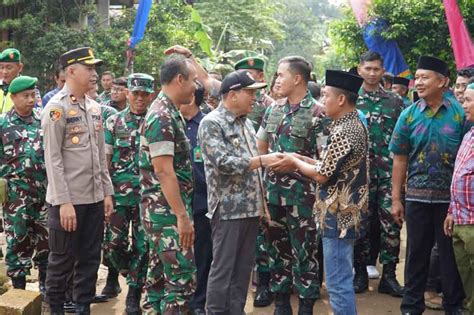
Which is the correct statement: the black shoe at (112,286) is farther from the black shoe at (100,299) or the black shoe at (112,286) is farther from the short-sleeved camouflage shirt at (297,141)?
the short-sleeved camouflage shirt at (297,141)

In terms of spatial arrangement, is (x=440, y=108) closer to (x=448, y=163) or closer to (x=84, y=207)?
(x=448, y=163)

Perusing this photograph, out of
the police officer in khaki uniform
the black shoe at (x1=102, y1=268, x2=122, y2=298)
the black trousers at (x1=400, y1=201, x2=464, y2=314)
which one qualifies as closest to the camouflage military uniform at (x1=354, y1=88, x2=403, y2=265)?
the black trousers at (x1=400, y1=201, x2=464, y2=314)

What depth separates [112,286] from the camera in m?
6.09

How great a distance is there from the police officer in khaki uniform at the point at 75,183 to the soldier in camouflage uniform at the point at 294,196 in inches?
56.9

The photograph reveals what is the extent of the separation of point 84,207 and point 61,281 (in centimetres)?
60

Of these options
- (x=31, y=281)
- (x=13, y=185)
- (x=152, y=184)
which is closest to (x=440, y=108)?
(x=152, y=184)

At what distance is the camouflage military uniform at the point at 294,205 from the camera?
5094 mm

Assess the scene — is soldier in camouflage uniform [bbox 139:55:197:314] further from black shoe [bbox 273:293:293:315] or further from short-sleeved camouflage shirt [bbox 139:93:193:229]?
black shoe [bbox 273:293:293:315]

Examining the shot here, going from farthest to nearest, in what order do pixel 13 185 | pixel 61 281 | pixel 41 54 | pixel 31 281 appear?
1. pixel 41 54
2. pixel 31 281
3. pixel 13 185
4. pixel 61 281

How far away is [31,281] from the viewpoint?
6.50m

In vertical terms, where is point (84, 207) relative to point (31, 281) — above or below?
above

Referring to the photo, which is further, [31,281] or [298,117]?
[31,281]

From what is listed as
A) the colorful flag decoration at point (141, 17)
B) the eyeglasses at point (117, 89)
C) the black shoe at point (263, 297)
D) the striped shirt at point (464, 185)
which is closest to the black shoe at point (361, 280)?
the black shoe at point (263, 297)

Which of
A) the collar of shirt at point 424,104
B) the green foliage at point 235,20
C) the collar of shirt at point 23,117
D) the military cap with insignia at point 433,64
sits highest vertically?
the green foliage at point 235,20
